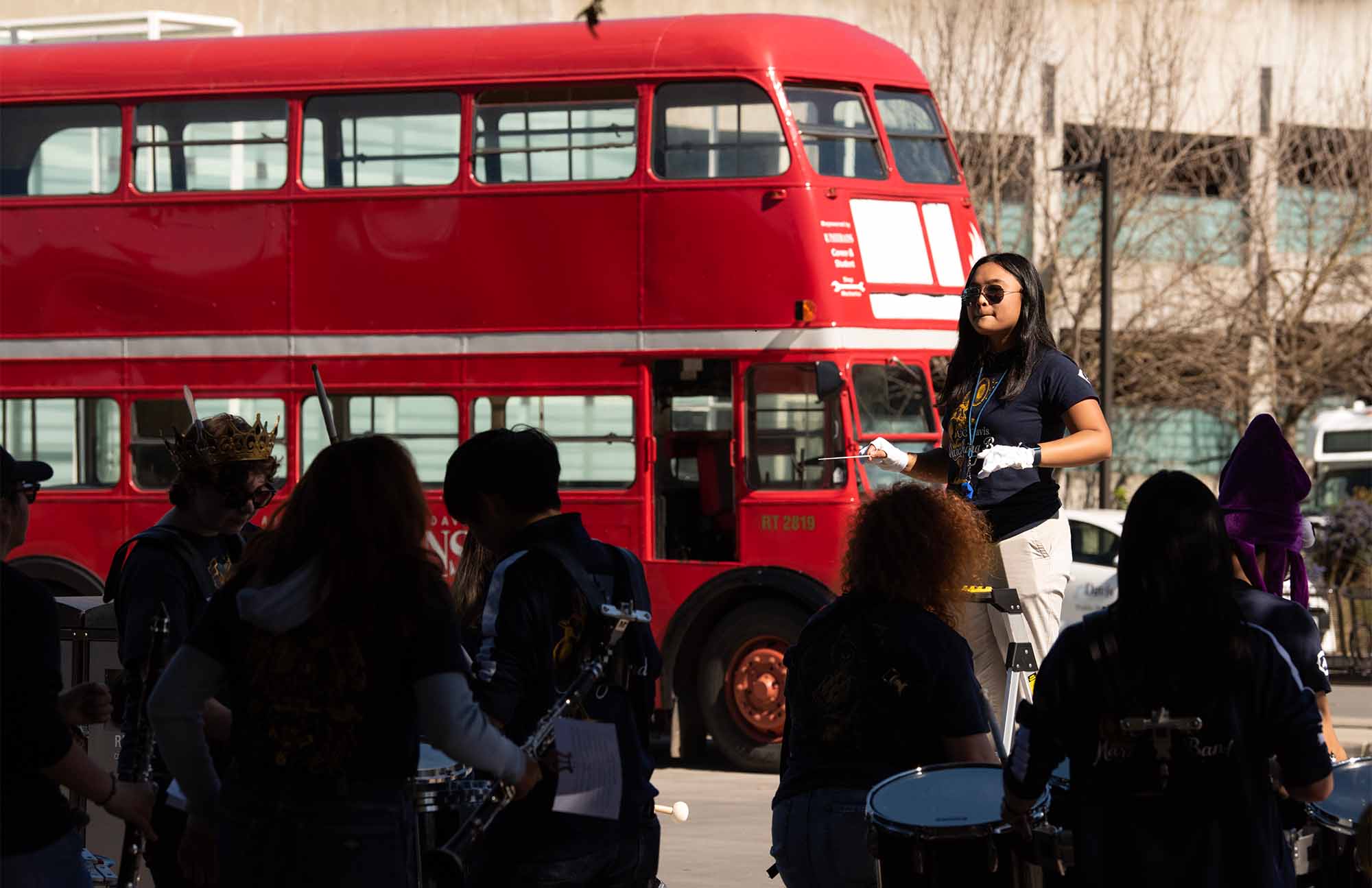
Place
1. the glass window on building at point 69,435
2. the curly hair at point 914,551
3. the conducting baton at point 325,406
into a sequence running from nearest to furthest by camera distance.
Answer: the curly hair at point 914,551
the conducting baton at point 325,406
the glass window on building at point 69,435

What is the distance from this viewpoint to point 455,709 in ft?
12.4

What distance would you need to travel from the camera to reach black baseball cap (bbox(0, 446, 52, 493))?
4188 mm

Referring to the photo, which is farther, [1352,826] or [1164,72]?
[1164,72]

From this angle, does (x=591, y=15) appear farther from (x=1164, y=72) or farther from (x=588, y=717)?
(x=1164, y=72)

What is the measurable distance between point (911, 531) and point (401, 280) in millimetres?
8738

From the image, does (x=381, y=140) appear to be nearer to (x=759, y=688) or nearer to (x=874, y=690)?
(x=759, y=688)

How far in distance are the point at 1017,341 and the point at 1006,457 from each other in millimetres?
506

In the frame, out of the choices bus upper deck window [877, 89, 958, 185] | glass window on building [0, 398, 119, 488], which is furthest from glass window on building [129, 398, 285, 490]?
bus upper deck window [877, 89, 958, 185]

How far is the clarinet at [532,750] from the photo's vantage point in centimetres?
397

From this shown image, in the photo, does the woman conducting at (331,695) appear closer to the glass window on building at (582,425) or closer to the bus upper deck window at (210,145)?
the glass window on building at (582,425)

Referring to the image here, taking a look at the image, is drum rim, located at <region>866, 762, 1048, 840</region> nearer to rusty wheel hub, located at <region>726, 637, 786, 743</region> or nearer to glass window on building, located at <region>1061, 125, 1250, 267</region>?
rusty wheel hub, located at <region>726, 637, 786, 743</region>

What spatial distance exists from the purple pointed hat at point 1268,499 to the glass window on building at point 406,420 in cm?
778

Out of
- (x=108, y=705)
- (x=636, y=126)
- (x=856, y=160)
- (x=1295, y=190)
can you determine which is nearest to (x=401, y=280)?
(x=636, y=126)

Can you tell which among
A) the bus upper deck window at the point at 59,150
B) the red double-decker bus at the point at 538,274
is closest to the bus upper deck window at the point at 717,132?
the red double-decker bus at the point at 538,274
